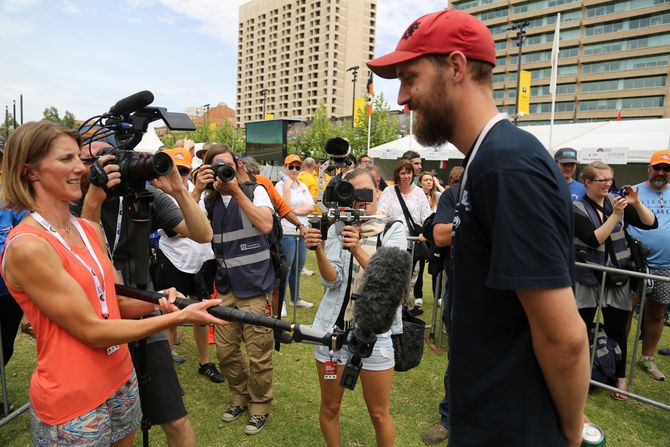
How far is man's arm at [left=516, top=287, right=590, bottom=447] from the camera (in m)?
1.08

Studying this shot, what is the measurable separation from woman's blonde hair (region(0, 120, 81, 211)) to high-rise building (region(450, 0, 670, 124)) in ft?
220

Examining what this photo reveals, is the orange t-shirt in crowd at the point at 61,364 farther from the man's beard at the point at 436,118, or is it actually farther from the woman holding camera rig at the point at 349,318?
the man's beard at the point at 436,118

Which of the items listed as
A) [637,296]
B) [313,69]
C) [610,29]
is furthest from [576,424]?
[313,69]

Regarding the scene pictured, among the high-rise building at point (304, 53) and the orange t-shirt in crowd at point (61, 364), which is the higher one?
the high-rise building at point (304, 53)

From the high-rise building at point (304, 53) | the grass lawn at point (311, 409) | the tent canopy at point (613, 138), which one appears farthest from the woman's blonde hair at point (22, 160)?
the high-rise building at point (304, 53)

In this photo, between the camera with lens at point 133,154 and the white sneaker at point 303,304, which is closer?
the camera with lens at point 133,154

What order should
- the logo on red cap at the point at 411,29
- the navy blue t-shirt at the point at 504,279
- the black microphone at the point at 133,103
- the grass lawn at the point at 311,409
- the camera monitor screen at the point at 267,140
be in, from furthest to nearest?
the camera monitor screen at the point at 267,140
the grass lawn at the point at 311,409
the black microphone at the point at 133,103
the logo on red cap at the point at 411,29
the navy blue t-shirt at the point at 504,279

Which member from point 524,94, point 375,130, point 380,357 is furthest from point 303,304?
point 375,130

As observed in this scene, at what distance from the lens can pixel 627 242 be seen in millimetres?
4566

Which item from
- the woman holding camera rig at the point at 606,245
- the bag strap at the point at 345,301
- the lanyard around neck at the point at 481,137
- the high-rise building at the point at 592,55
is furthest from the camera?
the high-rise building at the point at 592,55

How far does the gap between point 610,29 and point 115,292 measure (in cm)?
7963

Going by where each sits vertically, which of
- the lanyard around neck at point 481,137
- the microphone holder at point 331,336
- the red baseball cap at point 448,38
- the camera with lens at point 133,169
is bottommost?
the microphone holder at point 331,336

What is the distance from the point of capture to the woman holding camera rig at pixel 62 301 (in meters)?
1.77

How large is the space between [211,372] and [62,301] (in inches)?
123
